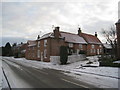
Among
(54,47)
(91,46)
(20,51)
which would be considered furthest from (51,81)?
(20,51)

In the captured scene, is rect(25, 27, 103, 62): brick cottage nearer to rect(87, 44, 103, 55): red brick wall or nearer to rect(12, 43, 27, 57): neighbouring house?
rect(87, 44, 103, 55): red brick wall

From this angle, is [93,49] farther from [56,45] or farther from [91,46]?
[56,45]

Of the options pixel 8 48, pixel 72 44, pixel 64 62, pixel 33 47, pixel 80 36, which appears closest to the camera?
pixel 64 62

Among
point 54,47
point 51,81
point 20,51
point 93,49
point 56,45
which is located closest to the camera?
point 51,81

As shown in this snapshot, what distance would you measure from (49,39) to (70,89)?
1063 inches

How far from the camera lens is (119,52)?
25875 millimetres

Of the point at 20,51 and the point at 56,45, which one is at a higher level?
the point at 56,45

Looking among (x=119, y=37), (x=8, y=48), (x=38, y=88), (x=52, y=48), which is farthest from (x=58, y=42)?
(x=8, y=48)

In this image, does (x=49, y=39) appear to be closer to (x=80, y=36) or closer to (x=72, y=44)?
(x=72, y=44)

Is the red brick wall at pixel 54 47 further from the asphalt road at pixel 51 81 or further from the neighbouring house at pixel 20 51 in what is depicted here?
the neighbouring house at pixel 20 51

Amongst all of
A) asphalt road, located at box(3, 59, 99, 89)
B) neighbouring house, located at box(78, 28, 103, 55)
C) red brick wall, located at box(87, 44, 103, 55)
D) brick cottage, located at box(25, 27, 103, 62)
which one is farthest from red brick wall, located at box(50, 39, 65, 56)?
asphalt road, located at box(3, 59, 99, 89)

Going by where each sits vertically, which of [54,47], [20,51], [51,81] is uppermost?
[54,47]

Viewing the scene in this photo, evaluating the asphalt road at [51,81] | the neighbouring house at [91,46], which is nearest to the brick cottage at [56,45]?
the neighbouring house at [91,46]

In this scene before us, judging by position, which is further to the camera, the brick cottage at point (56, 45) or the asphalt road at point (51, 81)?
the brick cottage at point (56, 45)
